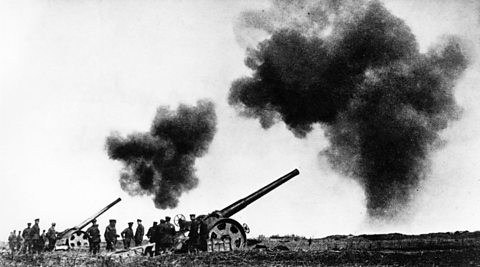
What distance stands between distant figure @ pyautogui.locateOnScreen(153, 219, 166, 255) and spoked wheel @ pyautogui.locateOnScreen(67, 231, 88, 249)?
19.6 ft

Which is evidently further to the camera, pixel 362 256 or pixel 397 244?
pixel 397 244

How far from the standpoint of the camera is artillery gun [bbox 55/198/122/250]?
878 inches

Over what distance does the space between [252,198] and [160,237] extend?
307 centimetres

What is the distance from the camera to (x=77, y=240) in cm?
2314

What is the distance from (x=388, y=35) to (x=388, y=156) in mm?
3989

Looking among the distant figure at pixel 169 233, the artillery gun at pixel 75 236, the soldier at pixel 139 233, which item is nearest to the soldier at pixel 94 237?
the soldier at pixel 139 233

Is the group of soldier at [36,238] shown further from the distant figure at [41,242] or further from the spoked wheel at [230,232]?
the spoked wheel at [230,232]

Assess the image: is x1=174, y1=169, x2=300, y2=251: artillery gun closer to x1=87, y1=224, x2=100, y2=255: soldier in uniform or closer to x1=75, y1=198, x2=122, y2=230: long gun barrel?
x1=87, y1=224, x2=100, y2=255: soldier in uniform

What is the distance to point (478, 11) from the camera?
50.1 feet

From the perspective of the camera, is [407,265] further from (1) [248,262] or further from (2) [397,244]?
(2) [397,244]

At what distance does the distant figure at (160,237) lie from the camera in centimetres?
1803

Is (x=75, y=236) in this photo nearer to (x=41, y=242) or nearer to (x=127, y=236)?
(x=41, y=242)

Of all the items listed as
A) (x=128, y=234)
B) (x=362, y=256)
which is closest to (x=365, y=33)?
(x=362, y=256)

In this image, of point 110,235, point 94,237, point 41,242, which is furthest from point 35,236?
point 110,235
